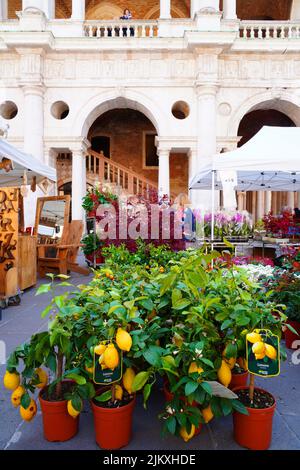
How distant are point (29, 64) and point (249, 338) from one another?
14.2 metres

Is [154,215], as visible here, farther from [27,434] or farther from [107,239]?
[27,434]

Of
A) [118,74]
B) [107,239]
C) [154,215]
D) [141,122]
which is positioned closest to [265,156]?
[154,215]

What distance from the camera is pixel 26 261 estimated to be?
6176 mm

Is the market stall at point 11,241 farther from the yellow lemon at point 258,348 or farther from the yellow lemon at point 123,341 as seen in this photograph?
the yellow lemon at point 258,348

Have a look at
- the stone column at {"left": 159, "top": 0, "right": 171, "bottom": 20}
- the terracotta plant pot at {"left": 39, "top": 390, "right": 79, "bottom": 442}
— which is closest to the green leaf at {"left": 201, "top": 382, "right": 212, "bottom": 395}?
the terracotta plant pot at {"left": 39, "top": 390, "right": 79, "bottom": 442}

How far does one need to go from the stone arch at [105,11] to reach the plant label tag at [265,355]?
70.0 ft

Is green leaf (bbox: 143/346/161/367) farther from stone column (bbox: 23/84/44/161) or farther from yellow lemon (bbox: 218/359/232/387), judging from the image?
stone column (bbox: 23/84/44/161)

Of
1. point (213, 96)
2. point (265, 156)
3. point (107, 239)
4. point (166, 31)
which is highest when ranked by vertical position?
point (166, 31)

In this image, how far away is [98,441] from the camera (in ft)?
6.30

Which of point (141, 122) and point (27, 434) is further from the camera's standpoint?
point (141, 122)

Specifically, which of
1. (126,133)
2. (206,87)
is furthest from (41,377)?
(126,133)

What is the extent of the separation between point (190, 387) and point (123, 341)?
0.39 m

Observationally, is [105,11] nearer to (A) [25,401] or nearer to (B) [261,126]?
(B) [261,126]

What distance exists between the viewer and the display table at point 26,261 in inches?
233
